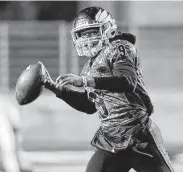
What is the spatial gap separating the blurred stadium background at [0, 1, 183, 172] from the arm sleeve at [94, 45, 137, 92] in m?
7.39

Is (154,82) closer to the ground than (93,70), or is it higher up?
closer to the ground

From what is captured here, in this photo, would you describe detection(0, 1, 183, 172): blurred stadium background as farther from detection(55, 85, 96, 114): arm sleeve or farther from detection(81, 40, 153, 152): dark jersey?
detection(81, 40, 153, 152): dark jersey

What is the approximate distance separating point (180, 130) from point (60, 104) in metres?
1.96

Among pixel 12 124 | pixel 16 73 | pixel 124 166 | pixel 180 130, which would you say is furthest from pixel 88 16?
pixel 16 73

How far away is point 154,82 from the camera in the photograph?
14.5 metres

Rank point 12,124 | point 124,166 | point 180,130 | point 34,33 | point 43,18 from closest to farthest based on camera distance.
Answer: point 124,166 < point 12,124 < point 180,130 < point 34,33 < point 43,18

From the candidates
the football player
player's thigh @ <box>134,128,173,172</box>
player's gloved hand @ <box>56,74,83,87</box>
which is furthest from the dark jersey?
player's gloved hand @ <box>56,74,83,87</box>

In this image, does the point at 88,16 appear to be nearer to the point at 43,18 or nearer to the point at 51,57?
the point at 51,57

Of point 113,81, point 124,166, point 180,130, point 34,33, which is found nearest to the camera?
point 113,81

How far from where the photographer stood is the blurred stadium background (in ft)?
45.5

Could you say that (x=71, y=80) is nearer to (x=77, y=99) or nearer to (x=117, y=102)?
(x=117, y=102)

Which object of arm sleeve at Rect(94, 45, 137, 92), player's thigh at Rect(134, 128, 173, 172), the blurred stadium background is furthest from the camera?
the blurred stadium background

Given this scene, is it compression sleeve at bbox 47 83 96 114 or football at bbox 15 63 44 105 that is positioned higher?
football at bbox 15 63 44 105

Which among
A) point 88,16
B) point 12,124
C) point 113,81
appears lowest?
point 12,124
